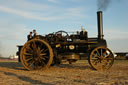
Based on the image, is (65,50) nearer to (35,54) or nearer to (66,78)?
(35,54)

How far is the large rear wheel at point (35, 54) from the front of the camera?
33.6 feet

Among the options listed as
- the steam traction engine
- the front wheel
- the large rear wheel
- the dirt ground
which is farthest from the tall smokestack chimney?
the large rear wheel

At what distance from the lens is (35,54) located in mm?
10312

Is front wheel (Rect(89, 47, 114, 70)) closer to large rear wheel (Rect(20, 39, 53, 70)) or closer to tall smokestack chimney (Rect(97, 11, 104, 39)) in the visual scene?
tall smokestack chimney (Rect(97, 11, 104, 39))

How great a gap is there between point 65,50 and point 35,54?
2.00m

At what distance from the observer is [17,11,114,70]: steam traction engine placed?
10141 millimetres

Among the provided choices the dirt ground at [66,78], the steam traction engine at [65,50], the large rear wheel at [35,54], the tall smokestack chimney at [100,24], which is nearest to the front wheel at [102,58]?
the steam traction engine at [65,50]

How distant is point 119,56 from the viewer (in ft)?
36.4

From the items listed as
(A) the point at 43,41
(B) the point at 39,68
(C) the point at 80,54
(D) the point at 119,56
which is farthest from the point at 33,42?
(D) the point at 119,56

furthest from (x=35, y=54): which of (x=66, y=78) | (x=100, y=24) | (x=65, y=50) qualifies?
(x=100, y=24)

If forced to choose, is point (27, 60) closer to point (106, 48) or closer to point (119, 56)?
point (106, 48)

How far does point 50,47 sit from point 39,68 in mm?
1484

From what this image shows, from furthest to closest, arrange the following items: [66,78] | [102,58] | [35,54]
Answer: [35,54] → [102,58] → [66,78]

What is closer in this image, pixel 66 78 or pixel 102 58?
pixel 66 78
